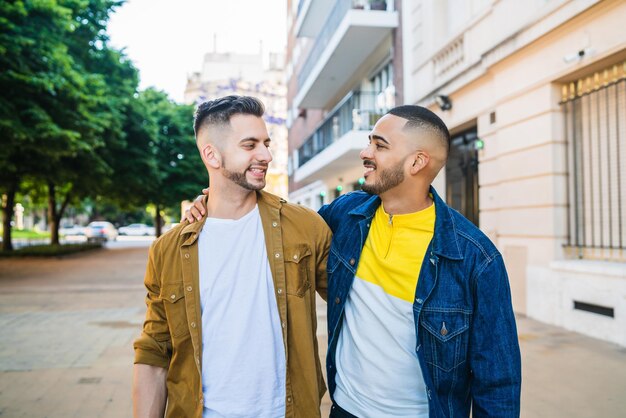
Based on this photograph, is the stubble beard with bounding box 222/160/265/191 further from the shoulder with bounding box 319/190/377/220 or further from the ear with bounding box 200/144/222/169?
the shoulder with bounding box 319/190/377/220

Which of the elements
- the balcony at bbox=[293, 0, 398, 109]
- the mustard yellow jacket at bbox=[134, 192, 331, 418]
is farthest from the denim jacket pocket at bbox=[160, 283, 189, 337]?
the balcony at bbox=[293, 0, 398, 109]

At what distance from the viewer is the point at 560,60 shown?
6.94 metres

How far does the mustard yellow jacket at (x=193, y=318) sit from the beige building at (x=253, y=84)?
203 feet

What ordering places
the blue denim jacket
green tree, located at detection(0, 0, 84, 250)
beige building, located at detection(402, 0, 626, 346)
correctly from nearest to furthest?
the blue denim jacket → beige building, located at detection(402, 0, 626, 346) → green tree, located at detection(0, 0, 84, 250)

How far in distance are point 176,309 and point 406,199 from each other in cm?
105

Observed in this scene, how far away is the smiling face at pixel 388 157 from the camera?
2.15m

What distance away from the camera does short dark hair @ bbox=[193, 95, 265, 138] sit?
7.47 feet

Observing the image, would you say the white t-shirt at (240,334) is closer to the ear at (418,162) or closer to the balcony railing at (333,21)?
the ear at (418,162)

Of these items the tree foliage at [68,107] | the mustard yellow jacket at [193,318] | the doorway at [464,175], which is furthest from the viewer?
the tree foliage at [68,107]

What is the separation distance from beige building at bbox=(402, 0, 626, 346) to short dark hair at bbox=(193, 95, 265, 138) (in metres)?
5.24

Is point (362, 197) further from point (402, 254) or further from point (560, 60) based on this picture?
point (560, 60)

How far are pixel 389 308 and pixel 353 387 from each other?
0.36 meters

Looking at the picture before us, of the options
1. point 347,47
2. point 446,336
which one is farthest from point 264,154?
point 347,47

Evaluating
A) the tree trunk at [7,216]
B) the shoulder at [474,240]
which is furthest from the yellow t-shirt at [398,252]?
the tree trunk at [7,216]
